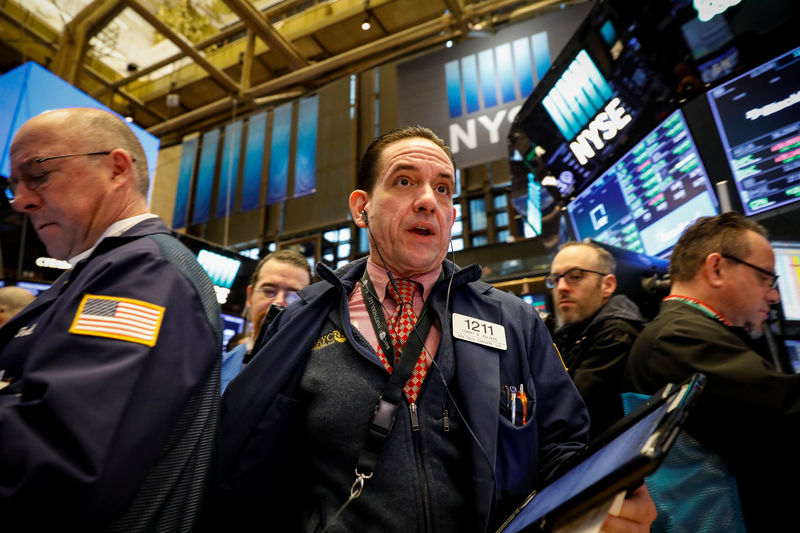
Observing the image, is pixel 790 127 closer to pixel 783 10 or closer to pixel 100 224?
pixel 783 10

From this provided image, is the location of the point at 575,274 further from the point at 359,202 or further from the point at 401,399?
the point at 401,399

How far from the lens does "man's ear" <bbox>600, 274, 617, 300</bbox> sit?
9.41 ft

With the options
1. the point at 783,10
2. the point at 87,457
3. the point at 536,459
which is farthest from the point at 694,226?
the point at 87,457

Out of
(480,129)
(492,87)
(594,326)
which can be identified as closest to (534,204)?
(480,129)

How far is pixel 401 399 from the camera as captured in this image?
1245 millimetres

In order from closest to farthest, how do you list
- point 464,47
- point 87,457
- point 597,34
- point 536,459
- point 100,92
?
1. point 87,457
2. point 536,459
3. point 597,34
4. point 464,47
5. point 100,92

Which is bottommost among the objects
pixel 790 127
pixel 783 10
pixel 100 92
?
pixel 790 127

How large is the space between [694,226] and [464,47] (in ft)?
15.7

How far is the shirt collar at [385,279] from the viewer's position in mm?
1547

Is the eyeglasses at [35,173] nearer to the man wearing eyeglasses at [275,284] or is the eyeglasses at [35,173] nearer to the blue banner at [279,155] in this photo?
the man wearing eyeglasses at [275,284]

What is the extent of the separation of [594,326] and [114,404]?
2245 mm

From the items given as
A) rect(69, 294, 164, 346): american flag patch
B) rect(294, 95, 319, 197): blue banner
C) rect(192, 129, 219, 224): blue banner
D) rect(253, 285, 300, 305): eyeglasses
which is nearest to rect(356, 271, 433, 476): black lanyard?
rect(69, 294, 164, 346): american flag patch

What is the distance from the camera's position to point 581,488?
79 centimetres

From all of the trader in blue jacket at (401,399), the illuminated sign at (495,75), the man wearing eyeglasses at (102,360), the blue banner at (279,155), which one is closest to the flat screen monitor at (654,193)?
the trader in blue jacket at (401,399)
